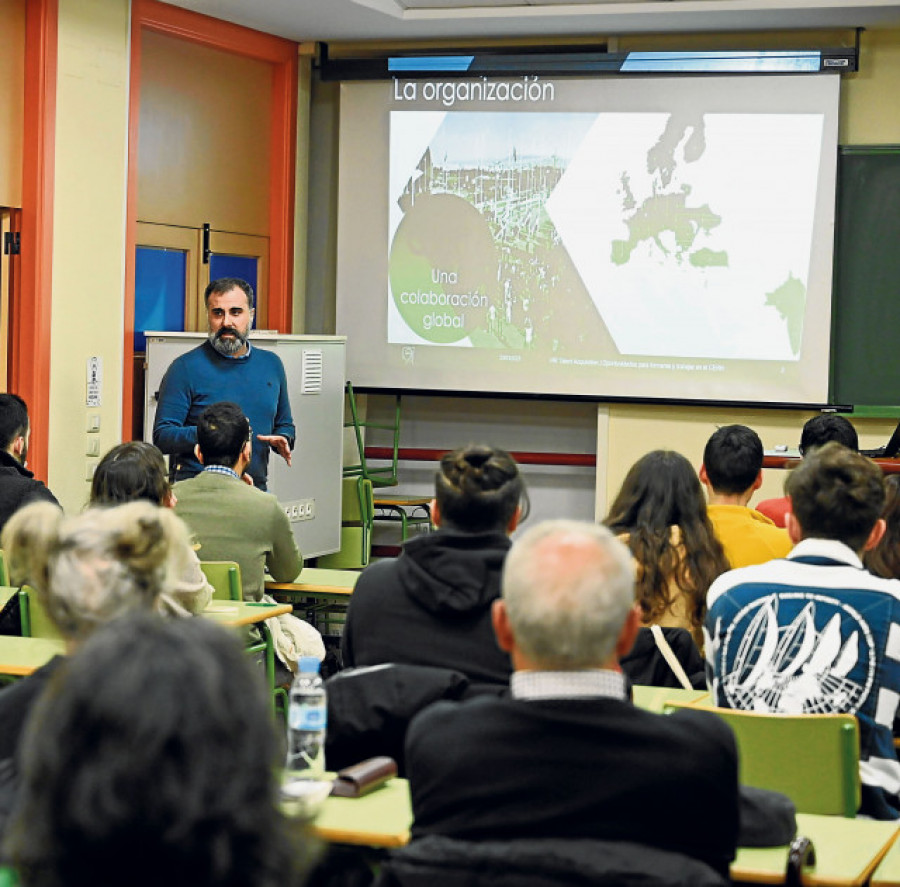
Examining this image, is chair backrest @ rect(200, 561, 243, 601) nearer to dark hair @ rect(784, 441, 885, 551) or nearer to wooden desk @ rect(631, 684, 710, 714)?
wooden desk @ rect(631, 684, 710, 714)

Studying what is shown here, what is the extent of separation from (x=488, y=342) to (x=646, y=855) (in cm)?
633

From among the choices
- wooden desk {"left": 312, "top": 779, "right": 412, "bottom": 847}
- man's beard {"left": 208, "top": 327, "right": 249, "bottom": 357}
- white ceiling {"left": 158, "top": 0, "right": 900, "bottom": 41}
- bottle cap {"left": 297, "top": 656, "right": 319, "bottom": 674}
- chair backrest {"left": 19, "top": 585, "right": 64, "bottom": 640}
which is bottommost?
chair backrest {"left": 19, "top": 585, "right": 64, "bottom": 640}

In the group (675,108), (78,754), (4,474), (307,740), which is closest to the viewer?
(78,754)

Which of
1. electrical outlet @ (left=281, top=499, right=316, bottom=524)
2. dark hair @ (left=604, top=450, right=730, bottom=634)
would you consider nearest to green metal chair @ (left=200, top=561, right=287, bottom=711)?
dark hair @ (left=604, top=450, right=730, bottom=634)

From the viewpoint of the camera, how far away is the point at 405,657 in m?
2.74

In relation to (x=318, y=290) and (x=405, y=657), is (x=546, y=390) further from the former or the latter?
(x=405, y=657)

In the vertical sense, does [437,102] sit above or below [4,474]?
above

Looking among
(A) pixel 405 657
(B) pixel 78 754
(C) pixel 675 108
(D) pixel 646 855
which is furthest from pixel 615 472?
(B) pixel 78 754

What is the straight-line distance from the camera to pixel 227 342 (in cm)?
630

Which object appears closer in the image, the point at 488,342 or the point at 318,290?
the point at 488,342

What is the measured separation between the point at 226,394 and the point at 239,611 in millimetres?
2372

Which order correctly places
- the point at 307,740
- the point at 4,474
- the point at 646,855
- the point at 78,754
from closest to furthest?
the point at 78,754, the point at 646,855, the point at 307,740, the point at 4,474

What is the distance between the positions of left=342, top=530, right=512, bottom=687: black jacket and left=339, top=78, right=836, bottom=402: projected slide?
5092 mm

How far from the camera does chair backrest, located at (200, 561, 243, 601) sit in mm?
A: 4367
